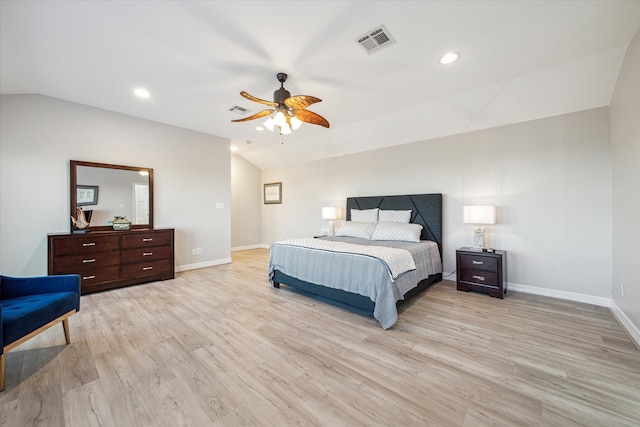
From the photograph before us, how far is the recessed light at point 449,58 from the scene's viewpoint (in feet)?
8.11

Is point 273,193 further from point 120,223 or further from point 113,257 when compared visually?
point 113,257

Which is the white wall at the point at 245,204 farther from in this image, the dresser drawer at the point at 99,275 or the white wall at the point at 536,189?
the white wall at the point at 536,189

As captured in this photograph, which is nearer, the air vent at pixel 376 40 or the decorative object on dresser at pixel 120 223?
the air vent at pixel 376 40

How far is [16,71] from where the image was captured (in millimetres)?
2688

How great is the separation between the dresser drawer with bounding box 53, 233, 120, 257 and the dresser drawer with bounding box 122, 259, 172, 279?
36 cm

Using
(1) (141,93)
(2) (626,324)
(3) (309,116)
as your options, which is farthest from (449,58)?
(1) (141,93)

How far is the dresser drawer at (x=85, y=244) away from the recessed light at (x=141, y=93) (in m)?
2.08

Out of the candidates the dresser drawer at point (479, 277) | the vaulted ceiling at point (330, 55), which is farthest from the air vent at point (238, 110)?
the dresser drawer at point (479, 277)

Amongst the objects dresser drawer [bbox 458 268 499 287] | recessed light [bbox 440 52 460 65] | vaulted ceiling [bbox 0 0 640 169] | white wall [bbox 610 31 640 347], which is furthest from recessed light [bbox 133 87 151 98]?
white wall [bbox 610 31 640 347]

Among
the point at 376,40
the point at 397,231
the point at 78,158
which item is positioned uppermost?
the point at 376,40

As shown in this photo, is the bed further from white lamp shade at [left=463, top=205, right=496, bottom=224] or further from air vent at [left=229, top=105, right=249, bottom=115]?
air vent at [left=229, top=105, right=249, bottom=115]

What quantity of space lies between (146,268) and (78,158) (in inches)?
76.2

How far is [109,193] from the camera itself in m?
3.90

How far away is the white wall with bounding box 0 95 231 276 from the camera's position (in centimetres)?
318
